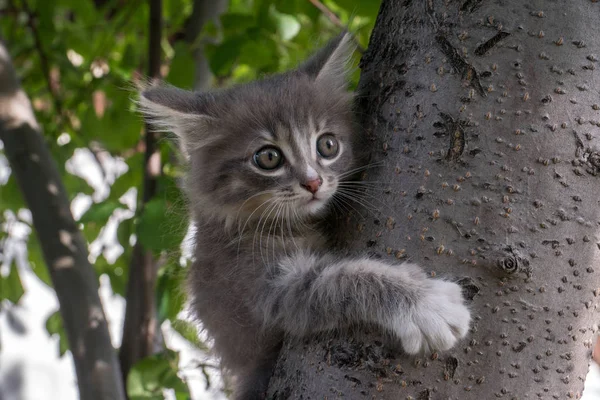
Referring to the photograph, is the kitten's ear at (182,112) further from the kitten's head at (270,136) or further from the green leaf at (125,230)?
the green leaf at (125,230)

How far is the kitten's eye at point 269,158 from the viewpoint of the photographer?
91.1 inches

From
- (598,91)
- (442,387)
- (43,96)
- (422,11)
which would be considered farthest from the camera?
(43,96)

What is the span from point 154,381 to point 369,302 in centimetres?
123

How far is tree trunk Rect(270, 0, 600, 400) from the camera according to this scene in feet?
4.99

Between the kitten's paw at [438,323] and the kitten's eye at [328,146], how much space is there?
750mm

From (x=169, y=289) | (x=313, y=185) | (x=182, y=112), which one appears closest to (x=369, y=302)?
(x=313, y=185)

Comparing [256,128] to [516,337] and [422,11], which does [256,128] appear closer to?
[422,11]

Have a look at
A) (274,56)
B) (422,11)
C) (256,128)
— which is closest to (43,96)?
(274,56)

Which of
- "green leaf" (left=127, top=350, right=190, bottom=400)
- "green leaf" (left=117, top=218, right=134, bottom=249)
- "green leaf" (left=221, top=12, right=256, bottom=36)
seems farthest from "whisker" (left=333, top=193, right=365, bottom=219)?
"green leaf" (left=117, top=218, right=134, bottom=249)

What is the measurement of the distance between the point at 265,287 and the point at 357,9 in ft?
3.83

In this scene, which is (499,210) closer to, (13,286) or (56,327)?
(56,327)

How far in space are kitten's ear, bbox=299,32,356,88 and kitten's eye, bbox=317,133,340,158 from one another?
27 centimetres

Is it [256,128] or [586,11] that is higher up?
[586,11]

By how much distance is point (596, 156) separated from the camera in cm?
157
